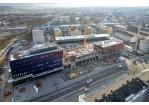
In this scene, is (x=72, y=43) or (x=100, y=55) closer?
(x=100, y=55)

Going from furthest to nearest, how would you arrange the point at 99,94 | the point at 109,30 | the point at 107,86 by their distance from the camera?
the point at 109,30
the point at 107,86
the point at 99,94

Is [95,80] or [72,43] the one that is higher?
[72,43]

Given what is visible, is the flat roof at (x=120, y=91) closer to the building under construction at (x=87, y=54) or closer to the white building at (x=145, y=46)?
the building under construction at (x=87, y=54)

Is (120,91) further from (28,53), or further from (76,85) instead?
(28,53)

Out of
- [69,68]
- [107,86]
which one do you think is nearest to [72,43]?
[69,68]

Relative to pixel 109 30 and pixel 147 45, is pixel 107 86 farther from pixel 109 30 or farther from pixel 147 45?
pixel 109 30

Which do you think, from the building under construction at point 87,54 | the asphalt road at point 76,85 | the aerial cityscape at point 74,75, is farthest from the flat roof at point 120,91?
the building under construction at point 87,54

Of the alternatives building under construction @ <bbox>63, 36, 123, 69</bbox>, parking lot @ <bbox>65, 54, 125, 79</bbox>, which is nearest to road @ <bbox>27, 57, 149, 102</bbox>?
parking lot @ <bbox>65, 54, 125, 79</bbox>

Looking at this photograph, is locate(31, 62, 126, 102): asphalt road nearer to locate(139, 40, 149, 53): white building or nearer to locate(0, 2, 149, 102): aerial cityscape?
locate(0, 2, 149, 102): aerial cityscape
